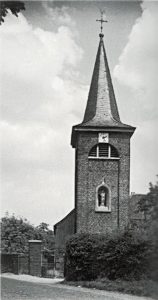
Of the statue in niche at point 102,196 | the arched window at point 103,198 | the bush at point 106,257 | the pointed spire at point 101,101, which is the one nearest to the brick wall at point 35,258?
the arched window at point 103,198

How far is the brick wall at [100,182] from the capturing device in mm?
33125

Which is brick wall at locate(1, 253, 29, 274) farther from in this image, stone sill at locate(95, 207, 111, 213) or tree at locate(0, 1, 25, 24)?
tree at locate(0, 1, 25, 24)

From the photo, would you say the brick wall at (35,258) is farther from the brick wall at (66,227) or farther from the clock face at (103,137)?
the clock face at (103,137)

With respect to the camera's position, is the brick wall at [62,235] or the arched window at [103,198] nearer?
the brick wall at [62,235]

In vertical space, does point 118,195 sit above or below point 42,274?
above

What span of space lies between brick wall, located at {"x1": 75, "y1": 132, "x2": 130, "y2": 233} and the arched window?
0.26 m

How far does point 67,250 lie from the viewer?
26.0m

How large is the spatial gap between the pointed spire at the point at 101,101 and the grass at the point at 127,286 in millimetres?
13318

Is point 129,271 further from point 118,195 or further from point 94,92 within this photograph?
point 94,92

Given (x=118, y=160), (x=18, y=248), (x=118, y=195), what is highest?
(x=118, y=160)

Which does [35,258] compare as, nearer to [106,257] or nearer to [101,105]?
[106,257]

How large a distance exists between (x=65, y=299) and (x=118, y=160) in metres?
19.1

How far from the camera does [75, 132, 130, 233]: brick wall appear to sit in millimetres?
33125

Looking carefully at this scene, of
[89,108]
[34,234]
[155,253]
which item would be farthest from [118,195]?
[34,234]
